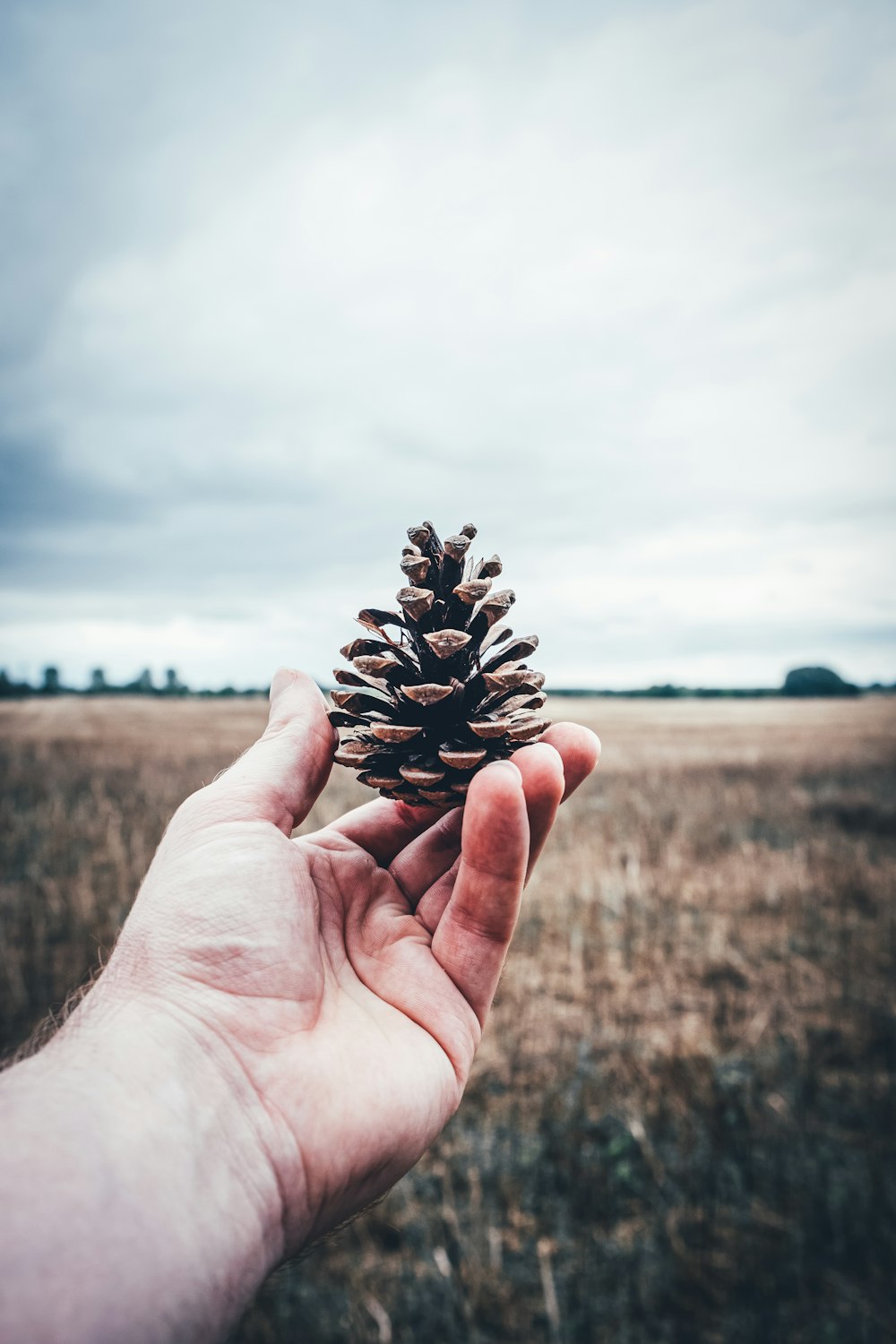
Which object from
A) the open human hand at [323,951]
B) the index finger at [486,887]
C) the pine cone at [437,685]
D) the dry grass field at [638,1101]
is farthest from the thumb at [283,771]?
the dry grass field at [638,1101]

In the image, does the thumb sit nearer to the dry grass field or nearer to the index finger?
the index finger

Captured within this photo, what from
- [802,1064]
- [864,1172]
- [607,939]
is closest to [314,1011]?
[864,1172]

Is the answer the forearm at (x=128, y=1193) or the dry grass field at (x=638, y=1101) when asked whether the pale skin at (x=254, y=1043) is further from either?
the dry grass field at (x=638, y=1101)

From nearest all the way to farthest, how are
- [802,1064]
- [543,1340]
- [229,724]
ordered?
[543,1340], [802,1064], [229,724]

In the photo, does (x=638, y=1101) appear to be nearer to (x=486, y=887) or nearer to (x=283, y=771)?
(x=486, y=887)

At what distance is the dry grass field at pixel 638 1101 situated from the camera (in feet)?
11.0

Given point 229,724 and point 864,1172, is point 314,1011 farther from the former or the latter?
point 229,724

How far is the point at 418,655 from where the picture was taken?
2182 mm

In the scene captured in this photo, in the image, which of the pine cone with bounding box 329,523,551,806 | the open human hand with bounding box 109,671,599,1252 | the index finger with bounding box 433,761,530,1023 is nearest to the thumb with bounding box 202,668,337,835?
the open human hand with bounding box 109,671,599,1252

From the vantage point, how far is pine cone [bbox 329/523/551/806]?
1.99 meters

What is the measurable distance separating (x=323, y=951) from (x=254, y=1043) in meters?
0.38

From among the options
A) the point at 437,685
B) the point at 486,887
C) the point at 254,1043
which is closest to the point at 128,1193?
the point at 254,1043

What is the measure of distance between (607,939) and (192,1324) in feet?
20.4

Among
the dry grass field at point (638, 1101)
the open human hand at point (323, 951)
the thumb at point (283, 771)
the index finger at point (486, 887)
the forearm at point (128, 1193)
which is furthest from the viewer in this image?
the dry grass field at point (638, 1101)
